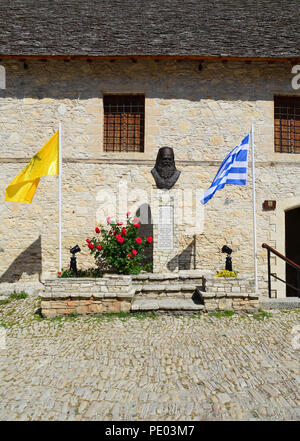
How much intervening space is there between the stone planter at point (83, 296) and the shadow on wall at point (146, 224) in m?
2.25

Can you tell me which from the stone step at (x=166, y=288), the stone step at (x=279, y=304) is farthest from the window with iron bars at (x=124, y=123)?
the stone step at (x=279, y=304)

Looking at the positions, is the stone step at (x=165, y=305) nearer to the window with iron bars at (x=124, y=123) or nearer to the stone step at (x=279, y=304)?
the stone step at (x=279, y=304)

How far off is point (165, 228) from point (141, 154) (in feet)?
7.01

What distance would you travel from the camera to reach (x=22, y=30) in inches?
312

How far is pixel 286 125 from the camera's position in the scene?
7.78 m

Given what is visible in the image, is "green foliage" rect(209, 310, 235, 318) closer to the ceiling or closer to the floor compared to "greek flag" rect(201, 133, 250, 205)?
closer to the floor

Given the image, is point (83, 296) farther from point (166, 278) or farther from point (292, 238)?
point (292, 238)

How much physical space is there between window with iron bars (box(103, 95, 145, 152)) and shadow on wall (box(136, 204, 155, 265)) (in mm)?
1726

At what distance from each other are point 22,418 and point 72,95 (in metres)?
7.36

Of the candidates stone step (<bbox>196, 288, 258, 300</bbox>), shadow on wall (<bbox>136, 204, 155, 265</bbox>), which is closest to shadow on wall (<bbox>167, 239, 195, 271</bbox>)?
shadow on wall (<bbox>136, 204, 155, 265</bbox>)

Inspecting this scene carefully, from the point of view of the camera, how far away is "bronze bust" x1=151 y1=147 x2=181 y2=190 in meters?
7.08

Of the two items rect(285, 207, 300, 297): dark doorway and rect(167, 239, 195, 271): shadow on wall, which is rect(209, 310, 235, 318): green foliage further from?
rect(285, 207, 300, 297): dark doorway

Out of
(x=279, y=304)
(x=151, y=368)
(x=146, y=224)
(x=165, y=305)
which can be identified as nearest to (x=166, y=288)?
(x=165, y=305)

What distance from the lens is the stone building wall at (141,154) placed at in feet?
24.5
